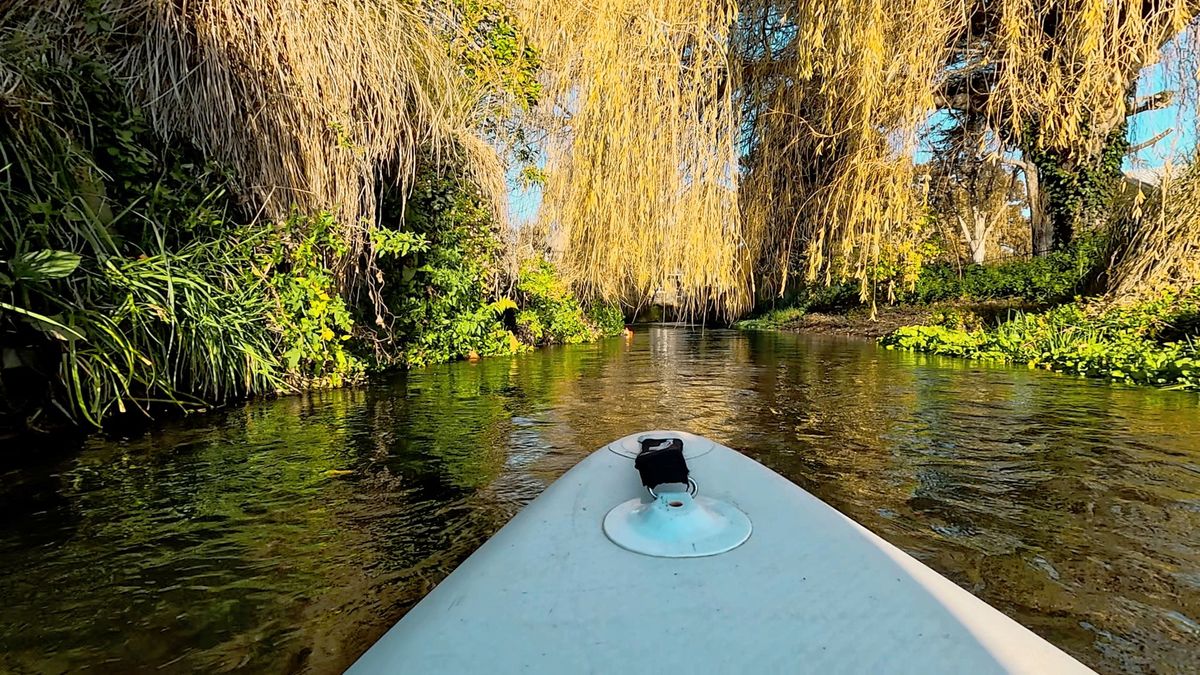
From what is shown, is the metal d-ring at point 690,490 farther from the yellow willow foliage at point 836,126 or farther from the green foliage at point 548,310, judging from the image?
the green foliage at point 548,310

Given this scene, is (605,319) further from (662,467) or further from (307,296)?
(662,467)

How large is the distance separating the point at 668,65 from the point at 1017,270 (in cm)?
916

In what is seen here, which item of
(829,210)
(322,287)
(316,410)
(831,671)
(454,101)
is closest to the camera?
(831,671)

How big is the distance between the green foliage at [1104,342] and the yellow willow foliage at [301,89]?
5794 mm

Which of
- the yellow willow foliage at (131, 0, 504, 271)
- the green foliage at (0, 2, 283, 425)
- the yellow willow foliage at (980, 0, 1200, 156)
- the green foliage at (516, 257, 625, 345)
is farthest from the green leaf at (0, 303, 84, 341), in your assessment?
the yellow willow foliage at (980, 0, 1200, 156)

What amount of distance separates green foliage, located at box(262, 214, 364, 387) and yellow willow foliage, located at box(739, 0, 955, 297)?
345 cm

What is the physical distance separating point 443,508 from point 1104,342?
655 cm

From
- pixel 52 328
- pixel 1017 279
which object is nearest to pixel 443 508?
pixel 52 328

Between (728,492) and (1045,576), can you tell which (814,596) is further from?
(1045,576)

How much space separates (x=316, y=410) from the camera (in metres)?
3.57

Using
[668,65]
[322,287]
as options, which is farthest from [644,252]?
[322,287]

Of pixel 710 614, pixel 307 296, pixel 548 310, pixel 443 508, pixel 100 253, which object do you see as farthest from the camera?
pixel 548 310

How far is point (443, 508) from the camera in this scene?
198 centimetres

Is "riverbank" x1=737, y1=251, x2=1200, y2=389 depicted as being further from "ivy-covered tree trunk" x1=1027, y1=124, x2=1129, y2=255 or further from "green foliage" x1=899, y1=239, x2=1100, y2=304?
"ivy-covered tree trunk" x1=1027, y1=124, x2=1129, y2=255
